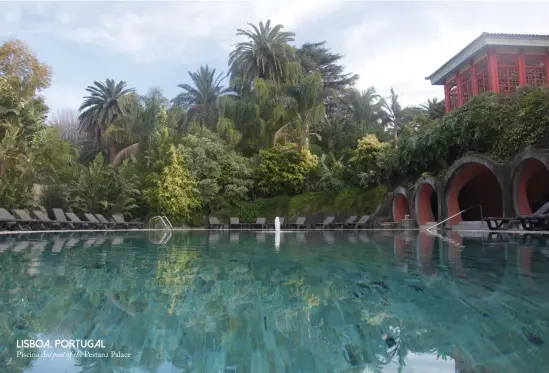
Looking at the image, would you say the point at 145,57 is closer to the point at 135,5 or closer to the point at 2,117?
the point at 135,5

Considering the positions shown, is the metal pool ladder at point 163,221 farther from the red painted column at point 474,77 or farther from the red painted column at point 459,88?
the red painted column at point 474,77

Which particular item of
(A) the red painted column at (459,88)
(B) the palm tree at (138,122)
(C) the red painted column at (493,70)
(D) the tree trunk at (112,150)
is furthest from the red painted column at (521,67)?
(D) the tree trunk at (112,150)

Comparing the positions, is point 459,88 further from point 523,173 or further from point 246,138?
point 246,138

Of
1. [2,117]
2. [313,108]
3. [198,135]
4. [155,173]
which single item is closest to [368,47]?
[313,108]

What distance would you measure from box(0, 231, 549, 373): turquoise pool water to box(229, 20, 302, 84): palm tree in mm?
29167

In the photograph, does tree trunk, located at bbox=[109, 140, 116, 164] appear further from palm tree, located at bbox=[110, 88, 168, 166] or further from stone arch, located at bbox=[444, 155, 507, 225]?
stone arch, located at bbox=[444, 155, 507, 225]

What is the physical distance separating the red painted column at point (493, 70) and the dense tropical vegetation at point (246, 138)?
312 centimetres

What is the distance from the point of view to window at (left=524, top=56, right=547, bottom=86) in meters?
22.5

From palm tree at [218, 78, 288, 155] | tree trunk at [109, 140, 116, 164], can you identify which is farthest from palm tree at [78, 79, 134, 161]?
palm tree at [218, 78, 288, 155]

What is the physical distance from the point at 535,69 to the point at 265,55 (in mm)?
18987

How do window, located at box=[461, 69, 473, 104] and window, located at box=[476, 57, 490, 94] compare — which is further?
window, located at box=[461, 69, 473, 104]

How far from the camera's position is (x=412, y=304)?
4.17 meters

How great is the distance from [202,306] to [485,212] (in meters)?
23.0

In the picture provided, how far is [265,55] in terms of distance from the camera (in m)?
33.9
